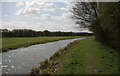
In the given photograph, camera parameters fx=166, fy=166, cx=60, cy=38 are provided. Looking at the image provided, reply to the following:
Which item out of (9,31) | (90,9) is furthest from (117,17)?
(9,31)

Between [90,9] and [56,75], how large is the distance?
27285 millimetres

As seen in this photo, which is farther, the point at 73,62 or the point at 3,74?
the point at 3,74

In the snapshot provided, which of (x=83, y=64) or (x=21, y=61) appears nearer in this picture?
(x=83, y=64)

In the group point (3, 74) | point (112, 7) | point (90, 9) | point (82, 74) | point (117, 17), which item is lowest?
point (3, 74)

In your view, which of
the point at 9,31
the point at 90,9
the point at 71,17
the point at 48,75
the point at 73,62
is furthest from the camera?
the point at 9,31

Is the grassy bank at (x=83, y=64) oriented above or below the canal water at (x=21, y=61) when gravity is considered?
above

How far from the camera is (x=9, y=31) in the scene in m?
97.9

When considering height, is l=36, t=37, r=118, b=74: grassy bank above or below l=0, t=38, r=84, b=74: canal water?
above

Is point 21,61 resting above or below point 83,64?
below

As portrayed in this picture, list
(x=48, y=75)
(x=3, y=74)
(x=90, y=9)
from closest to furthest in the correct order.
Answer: (x=48, y=75), (x=3, y=74), (x=90, y=9)

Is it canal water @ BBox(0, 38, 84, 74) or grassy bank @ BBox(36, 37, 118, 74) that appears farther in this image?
canal water @ BBox(0, 38, 84, 74)

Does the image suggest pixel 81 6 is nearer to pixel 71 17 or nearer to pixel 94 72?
pixel 71 17

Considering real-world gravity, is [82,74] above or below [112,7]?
below

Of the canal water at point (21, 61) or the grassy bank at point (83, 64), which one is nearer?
the grassy bank at point (83, 64)
